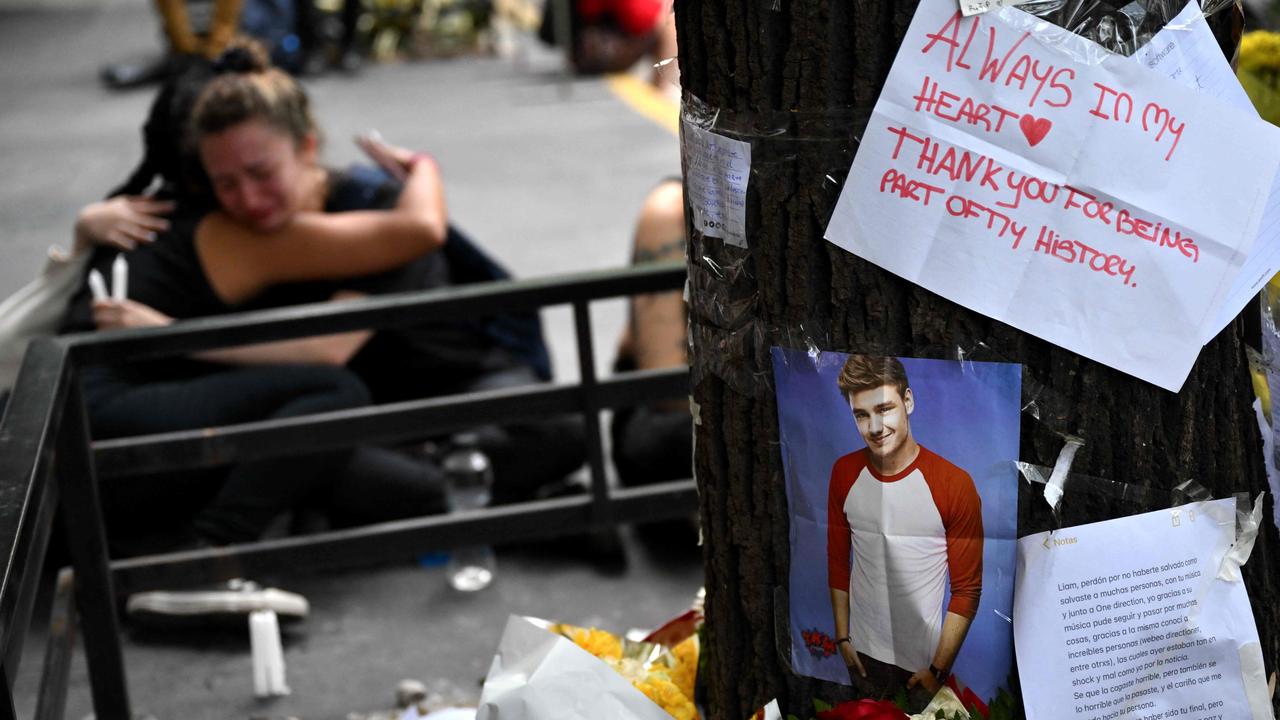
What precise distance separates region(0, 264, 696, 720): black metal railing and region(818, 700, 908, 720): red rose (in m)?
1.29

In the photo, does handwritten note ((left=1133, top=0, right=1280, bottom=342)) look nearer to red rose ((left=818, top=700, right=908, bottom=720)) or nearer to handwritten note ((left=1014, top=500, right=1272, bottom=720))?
handwritten note ((left=1014, top=500, right=1272, bottom=720))

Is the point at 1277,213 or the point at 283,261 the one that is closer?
the point at 1277,213

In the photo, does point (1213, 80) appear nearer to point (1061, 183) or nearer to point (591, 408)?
point (1061, 183)

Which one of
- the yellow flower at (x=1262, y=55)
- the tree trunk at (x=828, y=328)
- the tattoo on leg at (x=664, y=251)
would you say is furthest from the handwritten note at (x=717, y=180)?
the tattoo on leg at (x=664, y=251)

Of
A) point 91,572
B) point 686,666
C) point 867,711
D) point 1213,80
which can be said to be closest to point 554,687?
point 686,666

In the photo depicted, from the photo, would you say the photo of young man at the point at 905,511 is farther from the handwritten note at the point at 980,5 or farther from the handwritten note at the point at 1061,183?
the handwritten note at the point at 980,5

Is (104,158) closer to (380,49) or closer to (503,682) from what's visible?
(380,49)

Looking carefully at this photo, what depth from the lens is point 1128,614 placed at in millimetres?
1518

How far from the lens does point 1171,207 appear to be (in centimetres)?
140

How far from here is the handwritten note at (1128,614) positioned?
151 cm

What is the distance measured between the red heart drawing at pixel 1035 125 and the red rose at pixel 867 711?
2.14 feet

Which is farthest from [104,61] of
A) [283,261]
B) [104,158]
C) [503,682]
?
[503,682]

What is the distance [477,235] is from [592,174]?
1.40 m

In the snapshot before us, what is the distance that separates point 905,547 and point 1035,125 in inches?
19.0
